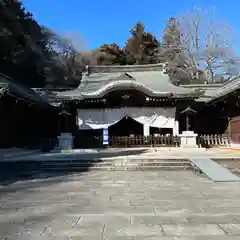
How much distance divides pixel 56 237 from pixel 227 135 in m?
18.0

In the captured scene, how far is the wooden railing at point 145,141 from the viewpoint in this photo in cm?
2005

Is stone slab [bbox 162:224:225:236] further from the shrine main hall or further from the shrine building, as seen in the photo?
the shrine building

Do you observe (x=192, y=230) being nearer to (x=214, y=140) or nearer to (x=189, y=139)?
(x=189, y=139)

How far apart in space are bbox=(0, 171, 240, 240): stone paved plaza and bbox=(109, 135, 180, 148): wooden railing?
34.5ft

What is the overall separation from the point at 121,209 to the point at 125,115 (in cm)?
1528

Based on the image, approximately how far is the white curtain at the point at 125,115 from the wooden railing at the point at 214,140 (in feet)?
6.63

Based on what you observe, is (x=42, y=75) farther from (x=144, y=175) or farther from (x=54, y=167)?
(x=144, y=175)

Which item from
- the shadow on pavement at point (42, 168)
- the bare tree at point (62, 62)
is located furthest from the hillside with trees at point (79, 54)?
the shadow on pavement at point (42, 168)

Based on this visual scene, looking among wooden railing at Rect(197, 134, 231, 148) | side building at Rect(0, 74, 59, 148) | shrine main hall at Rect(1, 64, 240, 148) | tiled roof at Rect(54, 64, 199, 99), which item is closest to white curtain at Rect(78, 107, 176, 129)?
shrine main hall at Rect(1, 64, 240, 148)

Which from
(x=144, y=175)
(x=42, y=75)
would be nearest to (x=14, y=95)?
(x=144, y=175)

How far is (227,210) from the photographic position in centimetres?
566

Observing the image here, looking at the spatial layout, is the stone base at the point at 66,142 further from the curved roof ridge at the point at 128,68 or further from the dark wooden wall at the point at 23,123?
the curved roof ridge at the point at 128,68

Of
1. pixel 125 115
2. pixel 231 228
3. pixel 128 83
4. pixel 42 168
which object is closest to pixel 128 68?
pixel 125 115

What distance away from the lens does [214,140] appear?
2066 cm
